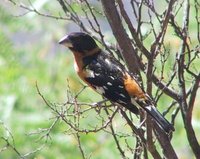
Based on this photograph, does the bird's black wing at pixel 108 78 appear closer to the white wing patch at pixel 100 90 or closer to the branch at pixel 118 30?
the white wing patch at pixel 100 90

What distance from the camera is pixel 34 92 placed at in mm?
6445

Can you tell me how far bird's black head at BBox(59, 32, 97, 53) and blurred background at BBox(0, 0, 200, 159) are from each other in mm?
1403

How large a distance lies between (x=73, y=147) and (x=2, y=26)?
3.80ft

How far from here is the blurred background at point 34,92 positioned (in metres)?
6.07

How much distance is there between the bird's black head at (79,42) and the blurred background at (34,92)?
4.60ft

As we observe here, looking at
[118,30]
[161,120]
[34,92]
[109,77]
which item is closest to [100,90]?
[109,77]

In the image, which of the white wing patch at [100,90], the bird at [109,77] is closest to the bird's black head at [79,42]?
the bird at [109,77]

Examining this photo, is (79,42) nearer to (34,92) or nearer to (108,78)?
(108,78)

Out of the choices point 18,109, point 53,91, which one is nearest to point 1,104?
point 18,109

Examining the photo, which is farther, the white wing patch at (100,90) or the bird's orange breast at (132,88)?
the white wing patch at (100,90)

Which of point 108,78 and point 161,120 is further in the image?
point 108,78

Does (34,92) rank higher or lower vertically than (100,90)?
higher

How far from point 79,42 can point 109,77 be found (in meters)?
0.38

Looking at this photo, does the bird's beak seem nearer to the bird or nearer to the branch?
the bird
